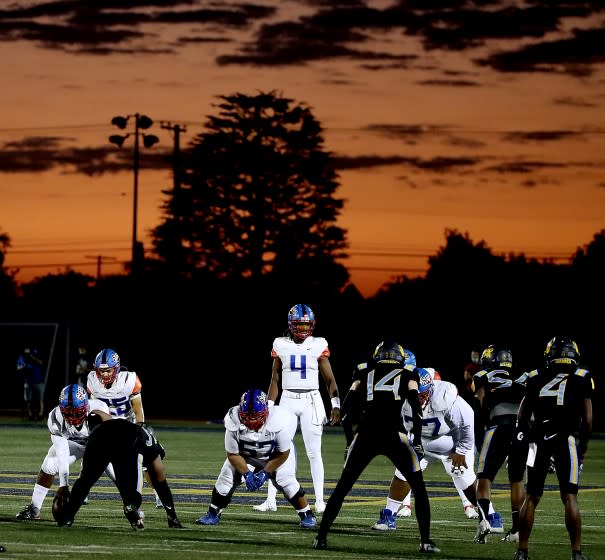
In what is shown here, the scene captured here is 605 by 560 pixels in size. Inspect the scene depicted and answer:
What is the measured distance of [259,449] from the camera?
1415cm

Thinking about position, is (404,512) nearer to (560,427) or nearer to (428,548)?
(428,548)

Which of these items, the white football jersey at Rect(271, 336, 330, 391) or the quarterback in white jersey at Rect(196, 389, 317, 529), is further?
the white football jersey at Rect(271, 336, 330, 391)

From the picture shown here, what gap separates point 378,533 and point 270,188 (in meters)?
48.1

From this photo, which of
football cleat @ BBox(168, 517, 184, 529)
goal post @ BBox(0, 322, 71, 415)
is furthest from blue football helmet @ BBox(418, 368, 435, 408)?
goal post @ BBox(0, 322, 71, 415)

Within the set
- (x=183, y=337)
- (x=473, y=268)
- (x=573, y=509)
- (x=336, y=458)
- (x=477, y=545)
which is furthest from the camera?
(x=473, y=268)

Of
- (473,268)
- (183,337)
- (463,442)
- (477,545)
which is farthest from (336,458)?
(473,268)

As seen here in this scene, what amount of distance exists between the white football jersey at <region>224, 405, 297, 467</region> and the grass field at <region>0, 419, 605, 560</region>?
2.33ft

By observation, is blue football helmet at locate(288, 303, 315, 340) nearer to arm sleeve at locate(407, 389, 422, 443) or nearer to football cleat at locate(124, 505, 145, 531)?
football cleat at locate(124, 505, 145, 531)

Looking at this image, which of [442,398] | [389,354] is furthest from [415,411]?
[442,398]

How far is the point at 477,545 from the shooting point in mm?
13203

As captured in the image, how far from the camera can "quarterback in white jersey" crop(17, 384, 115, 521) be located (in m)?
14.4

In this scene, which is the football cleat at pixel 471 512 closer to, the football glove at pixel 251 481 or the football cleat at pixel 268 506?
the football cleat at pixel 268 506

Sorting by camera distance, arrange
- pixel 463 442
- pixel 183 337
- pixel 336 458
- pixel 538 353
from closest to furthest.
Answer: pixel 463 442, pixel 336 458, pixel 538 353, pixel 183 337

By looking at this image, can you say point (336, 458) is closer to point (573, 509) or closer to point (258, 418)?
point (258, 418)
